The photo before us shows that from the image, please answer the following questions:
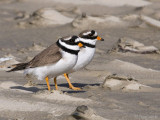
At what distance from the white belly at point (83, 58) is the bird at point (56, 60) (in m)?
0.80

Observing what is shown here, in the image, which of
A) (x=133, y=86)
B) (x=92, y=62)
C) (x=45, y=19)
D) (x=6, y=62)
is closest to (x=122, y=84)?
(x=133, y=86)

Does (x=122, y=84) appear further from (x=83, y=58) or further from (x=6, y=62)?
(x=6, y=62)

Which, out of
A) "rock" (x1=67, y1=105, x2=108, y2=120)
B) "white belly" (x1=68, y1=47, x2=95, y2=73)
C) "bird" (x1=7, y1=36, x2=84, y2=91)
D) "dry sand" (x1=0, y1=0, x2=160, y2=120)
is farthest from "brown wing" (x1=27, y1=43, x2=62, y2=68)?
"rock" (x1=67, y1=105, x2=108, y2=120)

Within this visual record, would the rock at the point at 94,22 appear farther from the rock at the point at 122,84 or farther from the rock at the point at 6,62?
the rock at the point at 122,84

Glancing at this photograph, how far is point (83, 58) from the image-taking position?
7266mm

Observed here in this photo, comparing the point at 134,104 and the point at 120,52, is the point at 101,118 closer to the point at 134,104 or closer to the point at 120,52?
the point at 134,104

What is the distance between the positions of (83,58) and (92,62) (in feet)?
5.98

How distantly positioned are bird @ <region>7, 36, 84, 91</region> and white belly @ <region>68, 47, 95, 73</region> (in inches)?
31.4

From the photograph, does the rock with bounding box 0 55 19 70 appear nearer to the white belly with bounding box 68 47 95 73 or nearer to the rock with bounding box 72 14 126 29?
the white belly with bounding box 68 47 95 73

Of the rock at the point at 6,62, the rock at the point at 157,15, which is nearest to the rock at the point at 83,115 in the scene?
the rock at the point at 6,62

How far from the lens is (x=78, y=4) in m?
16.7

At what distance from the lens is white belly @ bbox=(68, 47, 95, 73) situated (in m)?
7.22

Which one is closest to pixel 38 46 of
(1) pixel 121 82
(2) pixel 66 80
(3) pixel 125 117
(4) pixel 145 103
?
(2) pixel 66 80

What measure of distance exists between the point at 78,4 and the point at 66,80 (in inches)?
355
